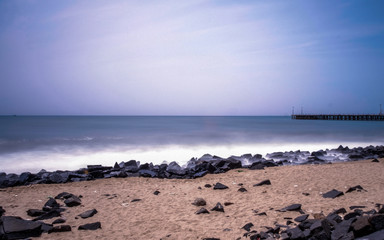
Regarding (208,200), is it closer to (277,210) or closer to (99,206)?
(277,210)

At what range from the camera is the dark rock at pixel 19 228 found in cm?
480

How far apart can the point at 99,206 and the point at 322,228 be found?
Answer: 17.7 ft

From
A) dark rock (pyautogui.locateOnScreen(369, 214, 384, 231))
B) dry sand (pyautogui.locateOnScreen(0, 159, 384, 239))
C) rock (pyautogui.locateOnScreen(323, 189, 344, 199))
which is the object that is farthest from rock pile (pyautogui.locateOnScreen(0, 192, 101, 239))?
rock (pyautogui.locateOnScreen(323, 189, 344, 199))

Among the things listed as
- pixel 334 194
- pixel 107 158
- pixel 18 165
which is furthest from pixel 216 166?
pixel 18 165

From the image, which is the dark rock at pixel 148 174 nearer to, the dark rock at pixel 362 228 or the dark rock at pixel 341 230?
the dark rock at pixel 341 230

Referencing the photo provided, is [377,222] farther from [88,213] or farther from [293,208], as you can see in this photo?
[88,213]

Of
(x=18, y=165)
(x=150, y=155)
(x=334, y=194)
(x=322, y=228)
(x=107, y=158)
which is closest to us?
(x=322, y=228)

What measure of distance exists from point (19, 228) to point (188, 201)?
156 inches

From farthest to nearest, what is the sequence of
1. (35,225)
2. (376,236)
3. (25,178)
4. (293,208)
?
(25,178) < (293,208) < (35,225) < (376,236)

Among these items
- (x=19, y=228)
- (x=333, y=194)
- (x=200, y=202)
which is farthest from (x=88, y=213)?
(x=333, y=194)

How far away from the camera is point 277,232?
4824mm

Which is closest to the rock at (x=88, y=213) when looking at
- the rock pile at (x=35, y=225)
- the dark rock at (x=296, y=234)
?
the rock pile at (x=35, y=225)

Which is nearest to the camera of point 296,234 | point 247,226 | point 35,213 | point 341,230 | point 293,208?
point 341,230

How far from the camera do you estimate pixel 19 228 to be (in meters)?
4.93
